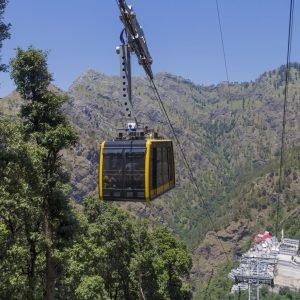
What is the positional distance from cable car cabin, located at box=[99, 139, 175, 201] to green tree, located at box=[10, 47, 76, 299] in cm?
316

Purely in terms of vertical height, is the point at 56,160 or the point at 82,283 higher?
the point at 56,160

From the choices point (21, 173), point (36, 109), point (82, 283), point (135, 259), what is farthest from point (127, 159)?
point (135, 259)

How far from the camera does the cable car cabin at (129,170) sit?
743 inches

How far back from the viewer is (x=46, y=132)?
70.6ft

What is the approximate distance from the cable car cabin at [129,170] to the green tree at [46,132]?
3.16 metres

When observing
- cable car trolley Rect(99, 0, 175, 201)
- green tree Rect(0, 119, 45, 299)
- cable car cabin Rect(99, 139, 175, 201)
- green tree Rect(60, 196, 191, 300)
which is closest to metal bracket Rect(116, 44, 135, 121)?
cable car trolley Rect(99, 0, 175, 201)

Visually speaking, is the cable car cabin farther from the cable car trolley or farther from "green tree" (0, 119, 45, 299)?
"green tree" (0, 119, 45, 299)

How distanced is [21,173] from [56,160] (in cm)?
385

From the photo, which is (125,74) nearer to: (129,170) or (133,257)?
(129,170)

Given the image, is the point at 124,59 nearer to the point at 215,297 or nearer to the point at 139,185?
the point at 139,185

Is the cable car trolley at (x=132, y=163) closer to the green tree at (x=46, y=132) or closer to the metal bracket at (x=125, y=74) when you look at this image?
the metal bracket at (x=125, y=74)

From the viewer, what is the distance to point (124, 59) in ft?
55.1

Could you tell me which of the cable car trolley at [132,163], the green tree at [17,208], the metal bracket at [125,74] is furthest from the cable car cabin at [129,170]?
the green tree at [17,208]

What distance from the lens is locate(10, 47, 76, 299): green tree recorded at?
2186cm
